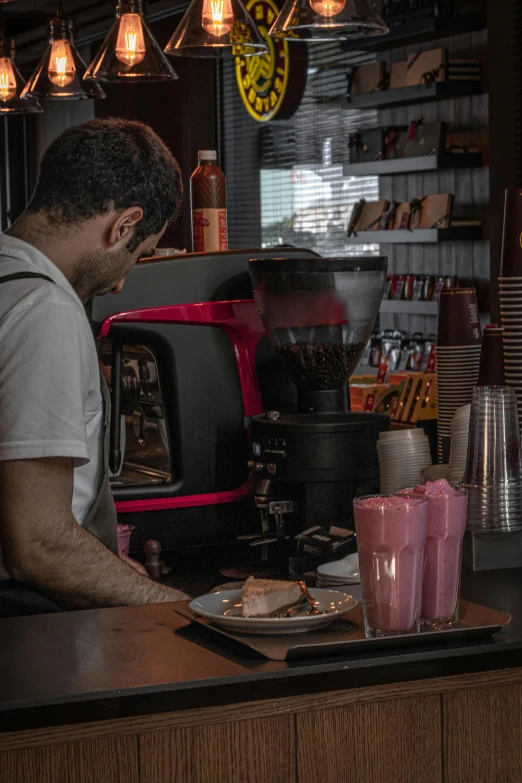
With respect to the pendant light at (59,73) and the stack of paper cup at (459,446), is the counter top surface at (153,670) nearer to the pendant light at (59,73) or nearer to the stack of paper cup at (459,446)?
the stack of paper cup at (459,446)

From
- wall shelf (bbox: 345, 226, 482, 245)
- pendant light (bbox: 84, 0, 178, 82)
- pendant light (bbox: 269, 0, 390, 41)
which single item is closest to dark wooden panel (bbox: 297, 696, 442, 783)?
pendant light (bbox: 269, 0, 390, 41)

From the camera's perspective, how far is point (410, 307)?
615 cm

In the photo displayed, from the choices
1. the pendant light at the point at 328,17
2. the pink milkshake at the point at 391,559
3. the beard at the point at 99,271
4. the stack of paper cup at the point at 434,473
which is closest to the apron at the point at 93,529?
the beard at the point at 99,271

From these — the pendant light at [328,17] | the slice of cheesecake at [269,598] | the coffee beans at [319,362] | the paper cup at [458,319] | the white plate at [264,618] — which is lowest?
the white plate at [264,618]

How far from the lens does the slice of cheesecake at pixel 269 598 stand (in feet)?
4.70

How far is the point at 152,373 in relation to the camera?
2.62 m

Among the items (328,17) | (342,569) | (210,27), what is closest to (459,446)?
(342,569)

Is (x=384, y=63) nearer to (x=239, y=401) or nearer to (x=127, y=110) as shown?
(x=127, y=110)

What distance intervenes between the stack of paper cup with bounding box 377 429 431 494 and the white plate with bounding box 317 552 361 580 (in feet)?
1.17

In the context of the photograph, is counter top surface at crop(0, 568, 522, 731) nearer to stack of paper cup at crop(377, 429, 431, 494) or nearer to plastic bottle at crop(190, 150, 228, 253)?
stack of paper cup at crop(377, 429, 431, 494)

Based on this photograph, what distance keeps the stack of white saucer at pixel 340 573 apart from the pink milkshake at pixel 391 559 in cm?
42

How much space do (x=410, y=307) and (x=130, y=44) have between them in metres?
2.74

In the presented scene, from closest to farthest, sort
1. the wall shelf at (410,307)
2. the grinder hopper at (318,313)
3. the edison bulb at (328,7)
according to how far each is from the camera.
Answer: the grinder hopper at (318,313) → the edison bulb at (328,7) → the wall shelf at (410,307)

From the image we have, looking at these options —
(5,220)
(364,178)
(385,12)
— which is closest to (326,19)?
(385,12)
